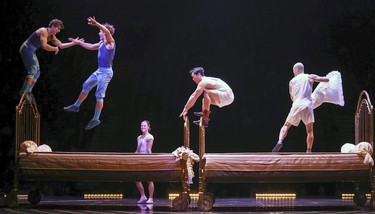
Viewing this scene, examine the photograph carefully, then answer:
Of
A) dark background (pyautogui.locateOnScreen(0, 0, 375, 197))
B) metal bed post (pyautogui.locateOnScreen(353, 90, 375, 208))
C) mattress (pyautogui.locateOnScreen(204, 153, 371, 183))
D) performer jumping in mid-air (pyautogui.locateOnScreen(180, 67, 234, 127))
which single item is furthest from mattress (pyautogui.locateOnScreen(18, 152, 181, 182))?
dark background (pyautogui.locateOnScreen(0, 0, 375, 197))

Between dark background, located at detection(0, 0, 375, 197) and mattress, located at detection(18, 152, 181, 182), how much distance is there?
2.62 m

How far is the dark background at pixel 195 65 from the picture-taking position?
10664 millimetres

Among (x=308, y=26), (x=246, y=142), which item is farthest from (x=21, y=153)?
(x=308, y=26)

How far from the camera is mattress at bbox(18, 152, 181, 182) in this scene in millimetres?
7887

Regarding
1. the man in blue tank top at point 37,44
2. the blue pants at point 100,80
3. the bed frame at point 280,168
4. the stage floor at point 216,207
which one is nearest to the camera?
the stage floor at point 216,207

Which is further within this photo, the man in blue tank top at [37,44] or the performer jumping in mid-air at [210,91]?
the man in blue tank top at [37,44]

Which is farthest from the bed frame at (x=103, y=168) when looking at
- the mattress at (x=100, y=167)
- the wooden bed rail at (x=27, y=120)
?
the wooden bed rail at (x=27, y=120)

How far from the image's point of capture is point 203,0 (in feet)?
36.0

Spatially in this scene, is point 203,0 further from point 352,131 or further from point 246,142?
point 352,131

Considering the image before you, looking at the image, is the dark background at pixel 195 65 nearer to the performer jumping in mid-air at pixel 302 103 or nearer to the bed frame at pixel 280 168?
the performer jumping in mid-air at pixel 302 103

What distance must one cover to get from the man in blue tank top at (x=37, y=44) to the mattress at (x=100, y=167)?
4.92ft

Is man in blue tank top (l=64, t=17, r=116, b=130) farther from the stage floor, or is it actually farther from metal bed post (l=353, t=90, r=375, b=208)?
metal bed post (l=353, t=90, r=375, b=208)

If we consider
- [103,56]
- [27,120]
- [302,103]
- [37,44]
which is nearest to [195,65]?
[103,56]

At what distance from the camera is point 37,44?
9.27m
